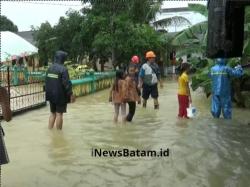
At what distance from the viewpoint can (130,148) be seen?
330 inches

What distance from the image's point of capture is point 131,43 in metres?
24.9

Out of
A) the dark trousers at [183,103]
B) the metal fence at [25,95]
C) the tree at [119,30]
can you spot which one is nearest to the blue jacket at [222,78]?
the dark trousers at [183,103]

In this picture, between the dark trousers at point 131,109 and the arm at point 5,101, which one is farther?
the dark trousers at point 131,109

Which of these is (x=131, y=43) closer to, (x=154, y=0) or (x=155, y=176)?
(x=154, y=0)

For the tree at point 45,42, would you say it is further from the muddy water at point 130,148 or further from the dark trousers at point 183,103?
the dark trousers at point 183,103

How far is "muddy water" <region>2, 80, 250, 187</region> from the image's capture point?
21.3ft

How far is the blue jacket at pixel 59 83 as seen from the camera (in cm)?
976

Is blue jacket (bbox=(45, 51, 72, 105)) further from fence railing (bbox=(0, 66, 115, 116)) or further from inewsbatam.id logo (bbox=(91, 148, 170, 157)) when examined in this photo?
fence railing (bbox=(0, 66, 115, 116))

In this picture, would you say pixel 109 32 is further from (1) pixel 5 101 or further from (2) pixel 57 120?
(1) pixel 5 101

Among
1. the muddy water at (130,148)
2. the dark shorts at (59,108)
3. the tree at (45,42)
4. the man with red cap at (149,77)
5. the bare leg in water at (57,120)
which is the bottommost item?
the muddy water at (130,148)

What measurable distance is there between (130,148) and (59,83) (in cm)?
229

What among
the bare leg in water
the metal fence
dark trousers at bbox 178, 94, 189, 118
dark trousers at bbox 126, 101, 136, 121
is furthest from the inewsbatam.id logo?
the metal fence

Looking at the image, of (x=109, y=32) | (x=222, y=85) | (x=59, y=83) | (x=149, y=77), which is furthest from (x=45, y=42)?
(x=222, y=85)

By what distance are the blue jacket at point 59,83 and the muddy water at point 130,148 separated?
2.30ft
